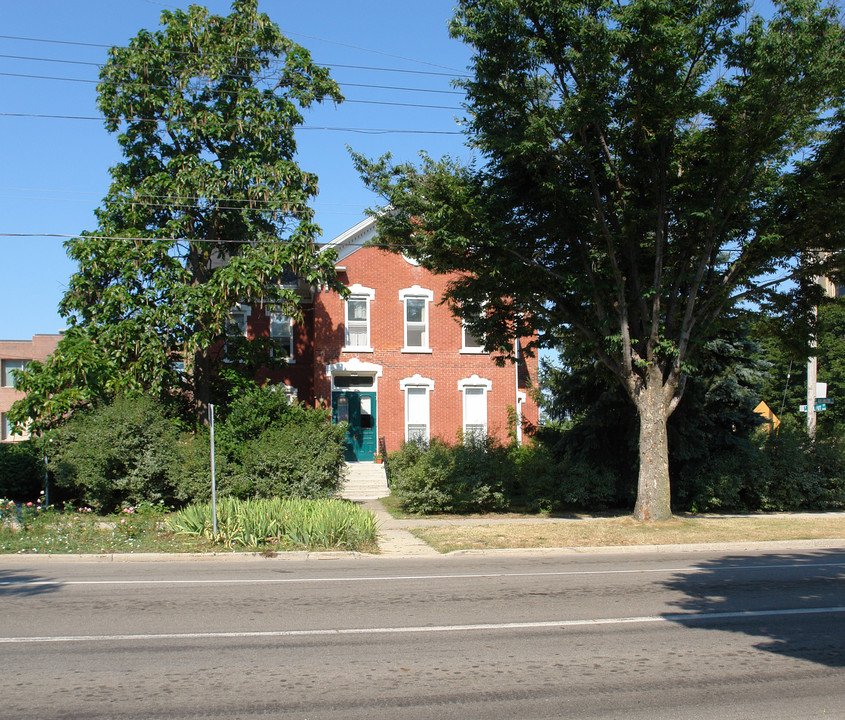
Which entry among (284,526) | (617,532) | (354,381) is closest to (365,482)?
(354,381)

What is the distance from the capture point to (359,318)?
26719mm

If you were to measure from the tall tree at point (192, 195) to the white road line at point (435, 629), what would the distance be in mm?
12501

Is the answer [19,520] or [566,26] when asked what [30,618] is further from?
[566,26]

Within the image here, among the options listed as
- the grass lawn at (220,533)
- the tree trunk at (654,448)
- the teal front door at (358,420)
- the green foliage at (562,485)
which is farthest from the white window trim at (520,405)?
the grass lawn at (220,533)

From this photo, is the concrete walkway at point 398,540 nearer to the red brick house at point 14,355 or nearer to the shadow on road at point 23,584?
the shadow on road at point 23,584

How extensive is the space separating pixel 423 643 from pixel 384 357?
19.7 m

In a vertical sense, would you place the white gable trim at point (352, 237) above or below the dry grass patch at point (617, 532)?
above

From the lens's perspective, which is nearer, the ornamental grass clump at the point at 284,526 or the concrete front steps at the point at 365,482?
the ornamental grass clump at the point at 284,526

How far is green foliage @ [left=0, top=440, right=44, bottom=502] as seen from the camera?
19.3 metres

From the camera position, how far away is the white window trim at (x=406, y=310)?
26984 millimetres

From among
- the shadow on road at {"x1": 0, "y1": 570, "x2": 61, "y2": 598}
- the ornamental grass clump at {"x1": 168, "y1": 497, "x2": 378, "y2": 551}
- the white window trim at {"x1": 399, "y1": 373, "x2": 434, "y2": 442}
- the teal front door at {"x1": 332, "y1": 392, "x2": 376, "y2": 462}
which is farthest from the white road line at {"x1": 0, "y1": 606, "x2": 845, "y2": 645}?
the teal front door at {"x1": 332, "y1": 392, "x2": 376, "y2": 462}

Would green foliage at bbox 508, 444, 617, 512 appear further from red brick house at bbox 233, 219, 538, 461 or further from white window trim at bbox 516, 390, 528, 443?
white window trim at bbox 516, 390, 528, 443

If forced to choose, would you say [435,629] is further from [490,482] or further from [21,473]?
[21,473]

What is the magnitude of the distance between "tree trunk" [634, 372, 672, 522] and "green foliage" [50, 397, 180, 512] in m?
11.2
